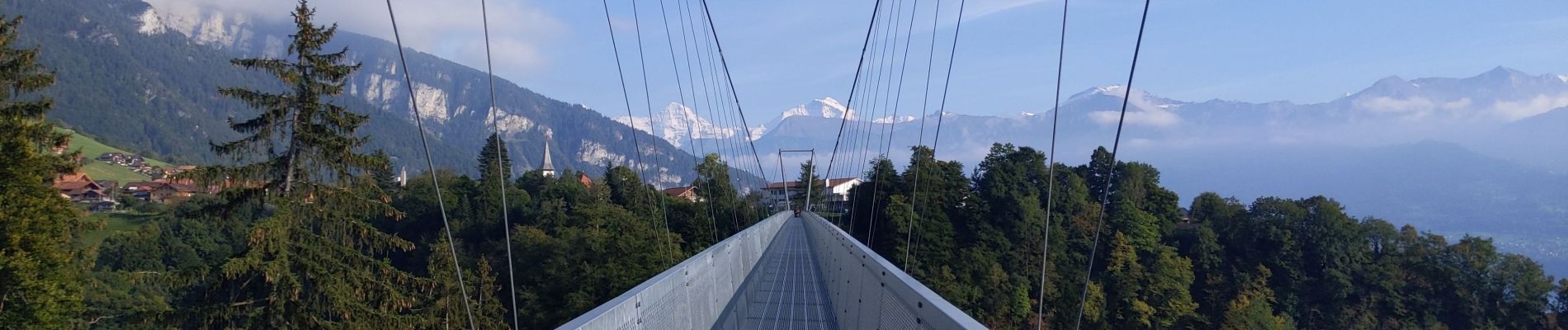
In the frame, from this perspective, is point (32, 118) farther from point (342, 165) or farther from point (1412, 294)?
point (1412, 294)

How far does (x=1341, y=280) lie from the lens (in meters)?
65.9

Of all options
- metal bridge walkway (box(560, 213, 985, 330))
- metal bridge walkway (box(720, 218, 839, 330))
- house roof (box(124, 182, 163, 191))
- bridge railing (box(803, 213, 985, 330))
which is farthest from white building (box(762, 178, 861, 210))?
bridge railing (box(803, 213, 985, 330))

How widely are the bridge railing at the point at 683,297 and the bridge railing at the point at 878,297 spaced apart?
43.8 inches

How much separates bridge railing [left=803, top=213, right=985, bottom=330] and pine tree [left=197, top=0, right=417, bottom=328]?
38.5ft

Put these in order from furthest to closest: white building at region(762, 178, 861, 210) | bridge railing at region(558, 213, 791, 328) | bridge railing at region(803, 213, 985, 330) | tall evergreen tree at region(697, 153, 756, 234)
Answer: white building at region(762, 178, 861, 210) → tall evergreen tree at region(697, 153, 756, 234) → bridge railing at region(558, 213, 791, 328) → bridge railing at region(803, 213, 985, 330)

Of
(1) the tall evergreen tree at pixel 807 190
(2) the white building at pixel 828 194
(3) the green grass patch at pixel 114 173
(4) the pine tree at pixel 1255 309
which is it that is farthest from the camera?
(3) the green grass patch at pixel 114 173

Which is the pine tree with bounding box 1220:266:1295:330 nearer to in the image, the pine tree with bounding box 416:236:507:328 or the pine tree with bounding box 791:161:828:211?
the pine tree with bounding box 791:161:828:211

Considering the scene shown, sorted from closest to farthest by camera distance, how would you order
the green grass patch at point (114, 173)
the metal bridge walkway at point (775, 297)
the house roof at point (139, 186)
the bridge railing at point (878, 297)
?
the bridge railing at point (878, 297) < the metal bridge walkway at point (775, 297) < the house roof at point (139, 186) < the green grass patch at point (114, 173)

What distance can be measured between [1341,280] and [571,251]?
44822mm

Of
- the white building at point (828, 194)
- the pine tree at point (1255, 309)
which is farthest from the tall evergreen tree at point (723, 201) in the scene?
the pine tree at point (1255, 309)

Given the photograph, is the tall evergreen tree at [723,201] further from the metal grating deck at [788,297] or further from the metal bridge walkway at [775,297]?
the metal bridge walkway at [775,297]

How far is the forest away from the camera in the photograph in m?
19.7

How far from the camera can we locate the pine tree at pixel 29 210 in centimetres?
1792

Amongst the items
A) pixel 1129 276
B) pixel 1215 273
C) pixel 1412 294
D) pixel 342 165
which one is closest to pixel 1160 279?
pixel 1129 276
